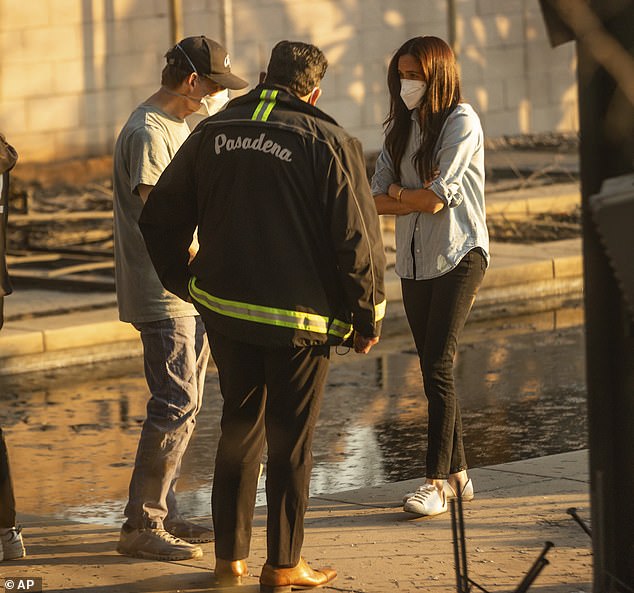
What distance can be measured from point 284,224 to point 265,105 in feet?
1.29

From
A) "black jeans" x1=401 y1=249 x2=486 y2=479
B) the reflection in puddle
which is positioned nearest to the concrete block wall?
the reflection in puddle

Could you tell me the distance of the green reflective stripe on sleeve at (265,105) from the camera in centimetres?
541

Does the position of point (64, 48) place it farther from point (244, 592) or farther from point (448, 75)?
point (244, 592)

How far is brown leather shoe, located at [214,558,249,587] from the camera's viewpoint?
223 inches

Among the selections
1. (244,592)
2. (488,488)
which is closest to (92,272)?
(488,488)

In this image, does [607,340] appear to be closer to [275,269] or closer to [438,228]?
[275,269]

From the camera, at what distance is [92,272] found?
14.3m

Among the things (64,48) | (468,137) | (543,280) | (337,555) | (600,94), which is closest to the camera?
(600,94)

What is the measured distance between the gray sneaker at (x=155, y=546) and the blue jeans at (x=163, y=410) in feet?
0.15

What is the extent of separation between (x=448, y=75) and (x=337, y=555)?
1997mm

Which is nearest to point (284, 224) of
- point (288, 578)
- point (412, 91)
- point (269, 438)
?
point (269, 438)

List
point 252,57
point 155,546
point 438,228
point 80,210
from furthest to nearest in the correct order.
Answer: point 252,57 < point 80,210 < point 438,228 < point 155,546

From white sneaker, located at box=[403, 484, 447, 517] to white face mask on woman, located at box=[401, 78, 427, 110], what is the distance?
153cm

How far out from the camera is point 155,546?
20.0 feet
